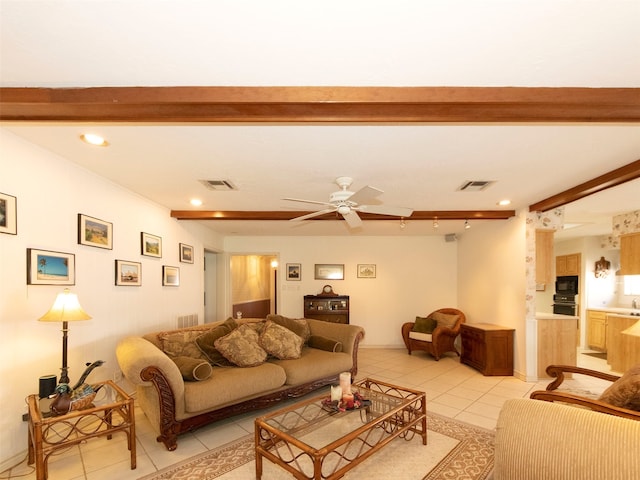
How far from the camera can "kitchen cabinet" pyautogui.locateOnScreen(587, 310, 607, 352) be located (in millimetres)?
6047

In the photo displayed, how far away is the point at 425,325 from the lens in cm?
614

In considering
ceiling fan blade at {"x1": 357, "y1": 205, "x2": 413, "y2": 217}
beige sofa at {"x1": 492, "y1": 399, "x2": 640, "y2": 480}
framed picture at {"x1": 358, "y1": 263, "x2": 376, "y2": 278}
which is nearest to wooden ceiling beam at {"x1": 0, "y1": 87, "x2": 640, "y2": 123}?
ceiling fan blade at {"x1": 357, "y1": 205, "x2": 413, "y2": 217}

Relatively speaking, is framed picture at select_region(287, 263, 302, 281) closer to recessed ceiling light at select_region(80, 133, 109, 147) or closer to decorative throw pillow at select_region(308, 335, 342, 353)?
decorative throw pillow at select_region(308, 335, 342, 353)

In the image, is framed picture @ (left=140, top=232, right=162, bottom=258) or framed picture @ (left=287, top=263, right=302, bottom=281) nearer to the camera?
framed picture @ (left=140, top=232, right=162, bottom=258)

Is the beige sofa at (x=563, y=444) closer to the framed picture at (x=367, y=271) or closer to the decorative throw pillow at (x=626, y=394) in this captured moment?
the decorative throw pillow at (x=626, y=394)

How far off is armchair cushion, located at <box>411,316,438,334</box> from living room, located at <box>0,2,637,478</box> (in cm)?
69

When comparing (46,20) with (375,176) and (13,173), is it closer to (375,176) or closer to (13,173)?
(13,173)

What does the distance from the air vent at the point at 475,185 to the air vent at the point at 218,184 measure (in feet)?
8.13

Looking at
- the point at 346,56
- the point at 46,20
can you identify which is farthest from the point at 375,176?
the point at 46,20

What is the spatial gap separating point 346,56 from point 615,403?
2.51 metres

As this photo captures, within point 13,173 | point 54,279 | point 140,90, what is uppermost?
point 140,90

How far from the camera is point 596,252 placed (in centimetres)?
665

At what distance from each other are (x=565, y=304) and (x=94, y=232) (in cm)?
845

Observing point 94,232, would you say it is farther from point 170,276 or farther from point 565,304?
point 565,304
